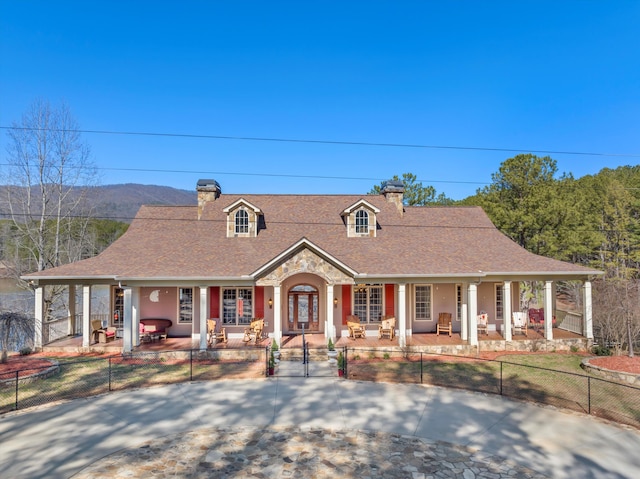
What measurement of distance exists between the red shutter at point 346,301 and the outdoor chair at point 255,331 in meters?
4.06

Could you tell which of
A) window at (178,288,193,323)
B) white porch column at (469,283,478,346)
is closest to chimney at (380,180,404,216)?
white porch column at (469,283,478,346)

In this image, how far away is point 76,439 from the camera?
8.32 m

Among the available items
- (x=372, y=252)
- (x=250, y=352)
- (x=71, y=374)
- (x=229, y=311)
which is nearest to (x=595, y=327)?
(x=372, y=252)

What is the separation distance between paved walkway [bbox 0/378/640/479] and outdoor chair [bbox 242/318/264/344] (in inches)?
211

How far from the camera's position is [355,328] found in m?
17.9

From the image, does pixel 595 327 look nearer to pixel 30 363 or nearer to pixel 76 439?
pixel 76 439

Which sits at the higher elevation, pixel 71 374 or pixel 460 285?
pixel 460 285

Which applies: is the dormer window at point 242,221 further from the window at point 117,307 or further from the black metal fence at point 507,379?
the black metal fence at point 507,379

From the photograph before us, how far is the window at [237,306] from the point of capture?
18547mm

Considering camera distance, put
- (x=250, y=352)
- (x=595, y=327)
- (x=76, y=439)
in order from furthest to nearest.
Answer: (x=595, y=327)
(x=250, y=352)
(x=76, y=439)

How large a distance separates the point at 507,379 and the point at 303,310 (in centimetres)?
952

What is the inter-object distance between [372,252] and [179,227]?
1041cm

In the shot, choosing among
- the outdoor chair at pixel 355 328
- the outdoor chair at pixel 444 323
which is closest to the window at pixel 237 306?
the outdoor chair at pixel 355 328

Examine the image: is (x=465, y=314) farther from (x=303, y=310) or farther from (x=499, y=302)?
(x=303, y=310)
